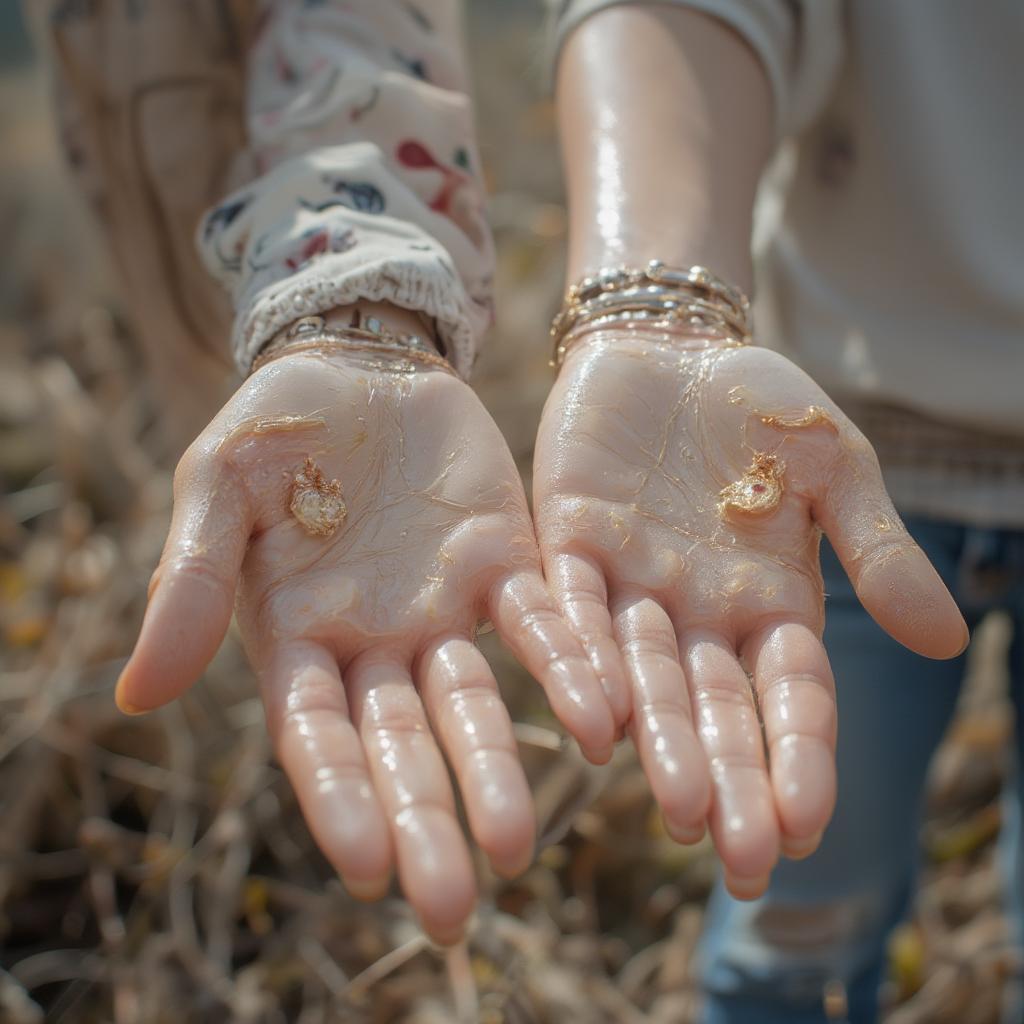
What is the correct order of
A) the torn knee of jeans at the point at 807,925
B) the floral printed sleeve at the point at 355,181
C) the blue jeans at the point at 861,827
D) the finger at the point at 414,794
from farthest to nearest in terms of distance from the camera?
the torn knee of jeans at the point at 807,925
the blue jeans at the point at 861,827
the floral printed sleeve at the point at 355,181
the finger at the point at 414,794

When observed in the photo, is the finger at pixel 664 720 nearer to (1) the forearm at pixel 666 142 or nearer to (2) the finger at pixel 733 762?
(2) the finger at pixel 733 762

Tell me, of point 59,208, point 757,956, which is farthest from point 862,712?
point 59,208

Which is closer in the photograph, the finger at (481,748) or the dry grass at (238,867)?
the finger at (481,748)

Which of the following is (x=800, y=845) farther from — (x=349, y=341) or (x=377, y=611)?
(x=349, y=341)

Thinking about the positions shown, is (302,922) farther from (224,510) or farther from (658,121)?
(658,121)

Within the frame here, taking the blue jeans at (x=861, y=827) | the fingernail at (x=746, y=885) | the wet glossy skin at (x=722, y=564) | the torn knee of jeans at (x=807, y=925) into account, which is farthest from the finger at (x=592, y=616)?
the torn knee of jeans at (x=807, y=925)
